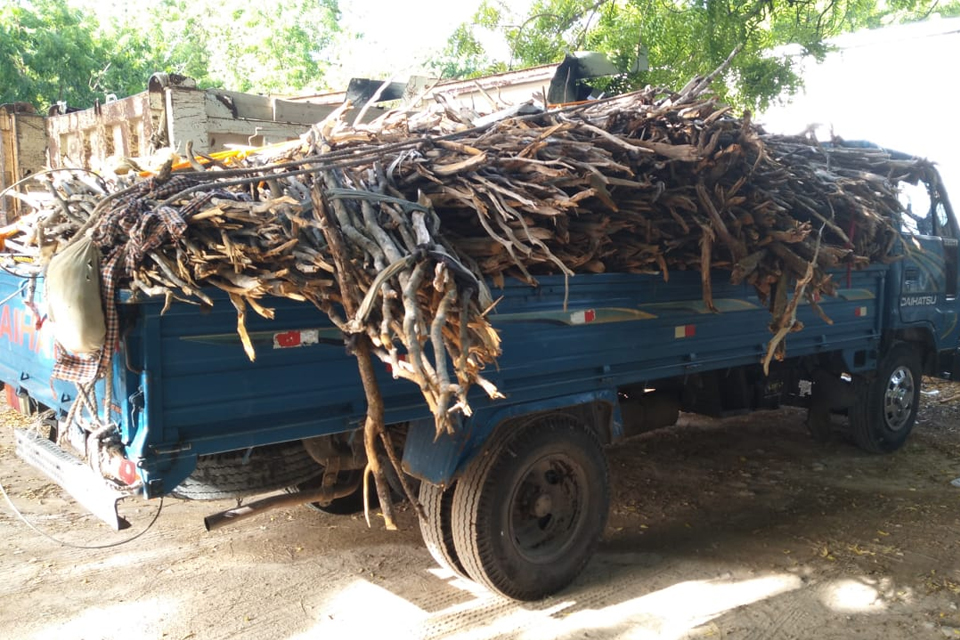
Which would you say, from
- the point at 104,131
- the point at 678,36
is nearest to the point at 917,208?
the point at 678,36

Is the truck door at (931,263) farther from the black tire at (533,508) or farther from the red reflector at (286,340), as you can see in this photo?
the red reflector at (286,340)

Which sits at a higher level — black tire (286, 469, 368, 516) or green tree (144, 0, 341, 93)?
green tree (144, 0, 341, 93)

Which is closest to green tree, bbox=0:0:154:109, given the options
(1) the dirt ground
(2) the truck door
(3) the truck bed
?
(1) the dirt ground

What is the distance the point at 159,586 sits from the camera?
394cm

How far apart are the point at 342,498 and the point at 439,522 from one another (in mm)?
1198

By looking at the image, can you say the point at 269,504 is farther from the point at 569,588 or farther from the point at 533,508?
the point at 569,588

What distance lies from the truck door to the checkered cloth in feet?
18.3

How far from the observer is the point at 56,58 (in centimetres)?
1327

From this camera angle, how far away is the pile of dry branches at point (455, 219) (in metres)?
2.80

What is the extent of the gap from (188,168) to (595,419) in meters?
2.55

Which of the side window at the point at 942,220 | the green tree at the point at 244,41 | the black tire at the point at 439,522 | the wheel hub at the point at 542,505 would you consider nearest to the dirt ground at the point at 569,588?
the black tire at the point at 439,522

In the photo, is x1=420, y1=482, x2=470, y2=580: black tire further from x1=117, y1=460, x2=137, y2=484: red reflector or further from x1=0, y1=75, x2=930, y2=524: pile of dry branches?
x1=117, y1=460, x2=137, y2=484: red reflector

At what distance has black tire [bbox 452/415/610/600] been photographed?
3.67 m

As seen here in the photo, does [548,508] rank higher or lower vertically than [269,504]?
lower
